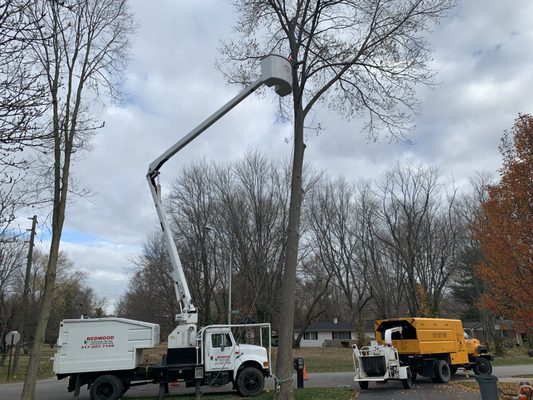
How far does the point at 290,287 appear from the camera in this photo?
13.2 m

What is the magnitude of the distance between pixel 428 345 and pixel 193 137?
504 inches

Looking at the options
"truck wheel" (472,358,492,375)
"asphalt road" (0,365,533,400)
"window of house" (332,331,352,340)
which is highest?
"window of house" (332,331,352,340)

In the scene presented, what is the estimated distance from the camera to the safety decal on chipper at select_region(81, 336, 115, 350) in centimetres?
1527

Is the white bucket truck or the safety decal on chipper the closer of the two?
the white bucket truck

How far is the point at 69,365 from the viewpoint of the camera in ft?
49.0

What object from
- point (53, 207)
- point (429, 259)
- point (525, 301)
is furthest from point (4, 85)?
point (429, 259)

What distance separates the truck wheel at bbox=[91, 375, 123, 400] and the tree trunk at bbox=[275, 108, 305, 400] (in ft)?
19.7

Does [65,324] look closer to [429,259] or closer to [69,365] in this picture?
[69,365]

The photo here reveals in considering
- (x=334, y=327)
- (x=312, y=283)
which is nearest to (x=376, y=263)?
(x=312, y=283)

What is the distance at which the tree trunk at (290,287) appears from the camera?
39.9ft

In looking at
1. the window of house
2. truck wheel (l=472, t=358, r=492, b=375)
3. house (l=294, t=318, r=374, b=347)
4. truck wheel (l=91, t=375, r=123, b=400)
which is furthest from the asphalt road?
the window of house

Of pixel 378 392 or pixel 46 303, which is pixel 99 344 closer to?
pixel 46 303

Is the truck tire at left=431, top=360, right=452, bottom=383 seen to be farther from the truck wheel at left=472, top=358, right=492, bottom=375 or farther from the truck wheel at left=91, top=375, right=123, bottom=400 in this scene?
the truck wheel at left=91, top=375, right=123, bottom=400

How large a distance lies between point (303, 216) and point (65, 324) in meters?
32.1
